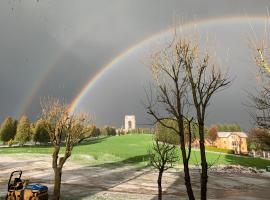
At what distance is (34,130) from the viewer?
97.1 metres

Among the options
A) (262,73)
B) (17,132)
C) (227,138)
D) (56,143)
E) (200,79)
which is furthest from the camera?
(227,138)

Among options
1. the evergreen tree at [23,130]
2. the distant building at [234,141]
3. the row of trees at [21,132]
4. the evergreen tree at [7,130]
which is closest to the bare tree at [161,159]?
the row of trees at [21,132]

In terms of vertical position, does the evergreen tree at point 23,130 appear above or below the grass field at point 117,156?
above

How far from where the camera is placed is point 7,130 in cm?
9538

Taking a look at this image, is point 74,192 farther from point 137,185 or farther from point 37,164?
point 37,164

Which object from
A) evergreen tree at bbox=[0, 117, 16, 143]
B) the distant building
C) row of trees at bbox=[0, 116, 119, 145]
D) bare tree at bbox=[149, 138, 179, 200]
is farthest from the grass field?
the distant building

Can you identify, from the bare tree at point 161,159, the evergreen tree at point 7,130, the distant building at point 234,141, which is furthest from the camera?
the distant building at point 234,141

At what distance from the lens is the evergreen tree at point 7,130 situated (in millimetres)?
94619

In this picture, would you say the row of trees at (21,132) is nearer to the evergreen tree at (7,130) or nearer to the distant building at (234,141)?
the evergreen tree at (7,130)

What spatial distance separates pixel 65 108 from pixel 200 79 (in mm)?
16452

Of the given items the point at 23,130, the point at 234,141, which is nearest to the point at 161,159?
the point at 23,130

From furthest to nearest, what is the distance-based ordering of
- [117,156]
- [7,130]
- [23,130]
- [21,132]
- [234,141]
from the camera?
[234,141]
[7,130]
[23,130]
[21,132]
[117,156]

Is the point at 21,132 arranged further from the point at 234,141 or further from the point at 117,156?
the point at 234,141

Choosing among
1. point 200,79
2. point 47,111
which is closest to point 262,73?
point 200,79
